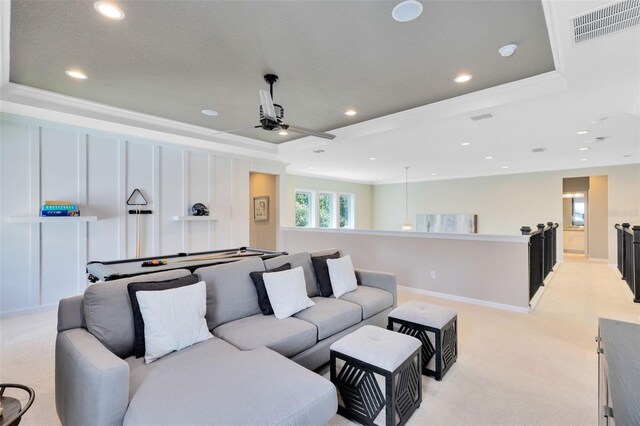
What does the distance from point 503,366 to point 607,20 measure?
277cm

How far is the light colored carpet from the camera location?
2.01 meters

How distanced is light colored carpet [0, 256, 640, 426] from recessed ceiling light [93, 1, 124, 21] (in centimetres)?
289

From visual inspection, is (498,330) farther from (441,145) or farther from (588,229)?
(588,229)

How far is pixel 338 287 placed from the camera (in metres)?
3.15

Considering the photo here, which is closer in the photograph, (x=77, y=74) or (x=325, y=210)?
(x=77, y=74)

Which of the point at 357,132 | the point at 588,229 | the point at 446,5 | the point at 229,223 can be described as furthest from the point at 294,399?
the point at 588,229

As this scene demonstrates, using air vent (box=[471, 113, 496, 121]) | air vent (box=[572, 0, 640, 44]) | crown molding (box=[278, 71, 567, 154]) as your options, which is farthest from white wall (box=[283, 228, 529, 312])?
air vent (box=[572, 0, 640, 44])

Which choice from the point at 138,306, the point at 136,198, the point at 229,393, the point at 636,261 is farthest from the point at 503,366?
the point at 136,198

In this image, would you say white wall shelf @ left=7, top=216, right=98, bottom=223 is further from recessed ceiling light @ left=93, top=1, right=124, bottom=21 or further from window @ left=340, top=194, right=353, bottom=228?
window @ left=340, top=194, right=353, bottom=228

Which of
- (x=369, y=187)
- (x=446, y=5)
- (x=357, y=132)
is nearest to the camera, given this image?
(x=446, y=5)

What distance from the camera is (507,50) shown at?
2621mm

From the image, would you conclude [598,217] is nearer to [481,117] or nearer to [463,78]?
[481,117]

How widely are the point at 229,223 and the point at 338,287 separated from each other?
364cm

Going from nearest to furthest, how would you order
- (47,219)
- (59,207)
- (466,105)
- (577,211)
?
1. (466,105)
2. (47,219)
3. (59,207)
4. (577,211)
